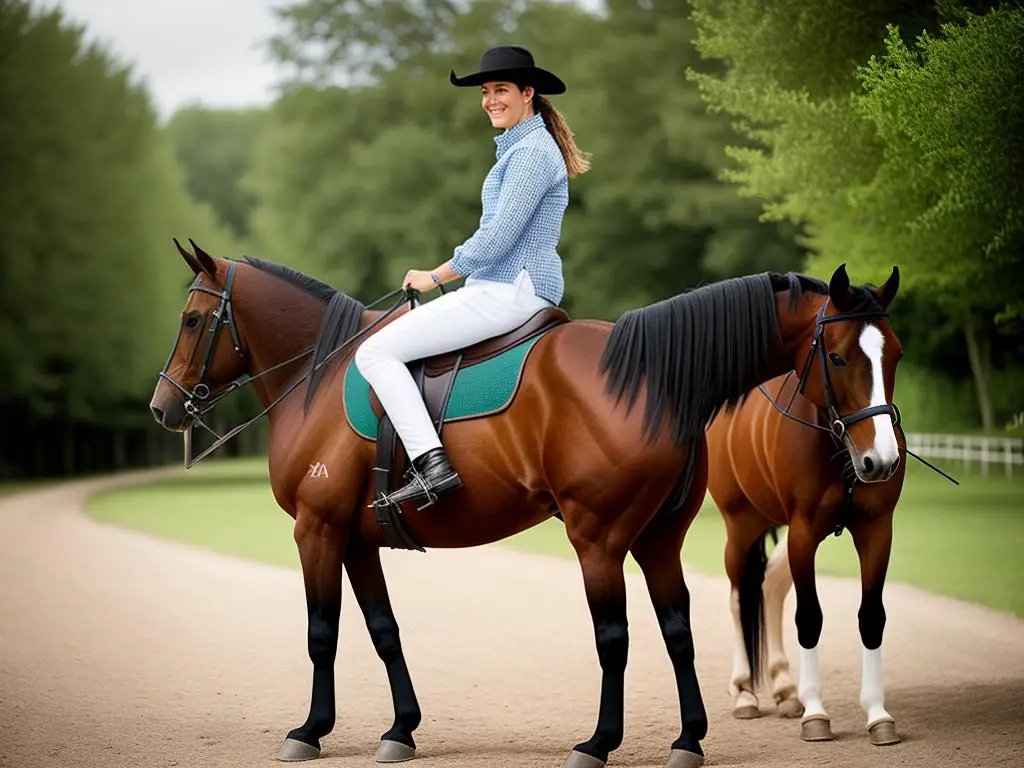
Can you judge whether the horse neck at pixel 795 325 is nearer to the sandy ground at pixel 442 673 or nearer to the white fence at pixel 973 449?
the sandy ground at pixel 442 673

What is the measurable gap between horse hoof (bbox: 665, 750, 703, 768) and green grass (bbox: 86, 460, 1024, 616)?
6431 mm

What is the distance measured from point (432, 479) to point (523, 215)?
1314 millimetres

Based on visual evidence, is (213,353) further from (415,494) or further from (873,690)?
(873,690)

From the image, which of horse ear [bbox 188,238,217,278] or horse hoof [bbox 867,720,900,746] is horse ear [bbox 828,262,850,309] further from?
horse ear [bbox 188,238,217,278]

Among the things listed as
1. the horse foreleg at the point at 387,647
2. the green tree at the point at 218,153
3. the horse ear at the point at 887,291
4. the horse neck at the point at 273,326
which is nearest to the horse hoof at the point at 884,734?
the horse ear at the point at 887,291

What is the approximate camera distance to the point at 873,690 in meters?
7.15

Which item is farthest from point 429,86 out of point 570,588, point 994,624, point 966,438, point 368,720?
point 368,720

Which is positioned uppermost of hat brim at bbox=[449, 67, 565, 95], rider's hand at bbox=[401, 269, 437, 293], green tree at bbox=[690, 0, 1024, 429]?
green tree at bbox=[690, 0, 1024, 429]

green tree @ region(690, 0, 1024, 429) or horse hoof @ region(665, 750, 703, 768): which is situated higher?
green tree @ region(690, 0, 1024, 429)

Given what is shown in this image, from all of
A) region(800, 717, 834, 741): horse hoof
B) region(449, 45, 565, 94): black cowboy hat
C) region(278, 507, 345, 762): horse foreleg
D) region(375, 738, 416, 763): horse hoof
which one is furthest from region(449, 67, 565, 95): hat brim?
region(800, 717, 834, 741): horse hoof

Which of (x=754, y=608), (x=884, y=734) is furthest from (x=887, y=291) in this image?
(x=754, y=608)

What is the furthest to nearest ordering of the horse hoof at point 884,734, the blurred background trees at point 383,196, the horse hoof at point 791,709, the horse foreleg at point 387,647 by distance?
the blurred background trees at point 383,196
the horse hoof at point 791,709
the horse hoof at point 884,734
the horse foreleg at point 387,647

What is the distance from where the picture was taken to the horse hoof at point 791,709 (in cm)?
791

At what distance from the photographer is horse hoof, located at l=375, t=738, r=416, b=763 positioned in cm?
672
